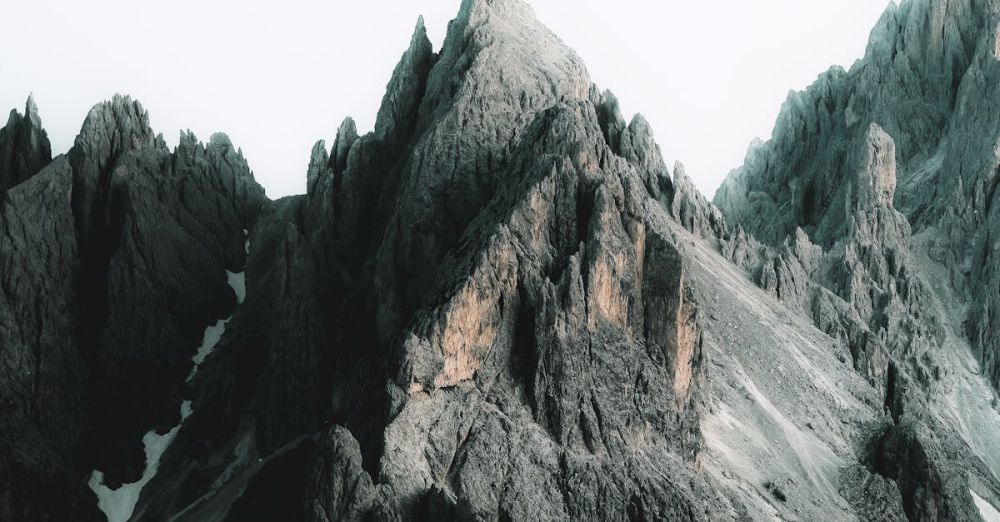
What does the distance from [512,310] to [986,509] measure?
145ft

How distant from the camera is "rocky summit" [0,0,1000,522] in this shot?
187 ft

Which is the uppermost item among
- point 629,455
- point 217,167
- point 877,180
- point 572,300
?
point 217,167

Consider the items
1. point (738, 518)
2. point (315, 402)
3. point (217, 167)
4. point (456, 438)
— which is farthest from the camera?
point (217, 167)

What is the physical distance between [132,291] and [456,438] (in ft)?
182

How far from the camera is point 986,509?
82812 mm

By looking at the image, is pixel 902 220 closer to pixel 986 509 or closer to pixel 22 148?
pixel 986 509

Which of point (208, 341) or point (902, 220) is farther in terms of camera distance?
point (902, 220)

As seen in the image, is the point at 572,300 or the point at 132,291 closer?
the point at 572,300

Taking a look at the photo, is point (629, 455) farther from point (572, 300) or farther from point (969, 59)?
point (969, 59)

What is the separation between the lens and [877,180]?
411ft

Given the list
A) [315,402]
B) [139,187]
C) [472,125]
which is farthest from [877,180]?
[139,187]

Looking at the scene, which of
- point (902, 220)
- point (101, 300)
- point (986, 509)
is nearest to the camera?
point (986, 509)

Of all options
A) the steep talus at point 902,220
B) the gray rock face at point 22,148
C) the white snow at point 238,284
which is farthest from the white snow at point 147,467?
the steep talus at point 902,220

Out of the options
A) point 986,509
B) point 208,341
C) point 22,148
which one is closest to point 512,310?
point 986,509
